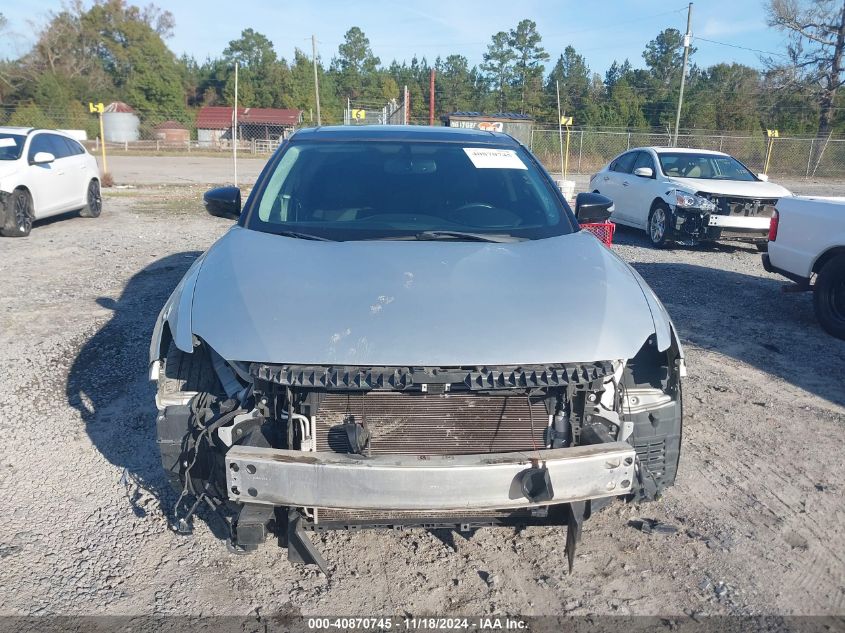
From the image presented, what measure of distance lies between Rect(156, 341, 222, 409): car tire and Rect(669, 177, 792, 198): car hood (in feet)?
29.6

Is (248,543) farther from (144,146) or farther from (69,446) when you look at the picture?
(144,146)

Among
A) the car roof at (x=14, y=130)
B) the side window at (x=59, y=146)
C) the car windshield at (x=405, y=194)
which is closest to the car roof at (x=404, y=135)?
the car windshield at (x=405, y=194)

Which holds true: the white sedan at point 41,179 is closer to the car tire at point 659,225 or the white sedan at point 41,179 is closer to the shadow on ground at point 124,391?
the shadow on ground at point 124,391

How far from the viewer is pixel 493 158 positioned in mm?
4211

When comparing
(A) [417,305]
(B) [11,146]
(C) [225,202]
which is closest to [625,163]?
(C) [225,202]

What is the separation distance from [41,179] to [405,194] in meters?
9.88

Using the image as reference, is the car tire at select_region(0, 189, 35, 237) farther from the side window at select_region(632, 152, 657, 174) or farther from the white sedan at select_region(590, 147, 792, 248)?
the side window at select_region(632, 152, 657, 174)

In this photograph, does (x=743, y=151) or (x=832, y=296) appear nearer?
(x=832, y=296)

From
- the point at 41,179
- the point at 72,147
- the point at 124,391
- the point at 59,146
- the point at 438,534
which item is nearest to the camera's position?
the point at 438,534

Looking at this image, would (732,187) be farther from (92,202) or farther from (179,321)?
(92,202)

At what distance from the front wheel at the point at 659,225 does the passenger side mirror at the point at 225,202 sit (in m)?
7.88

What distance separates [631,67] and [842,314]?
233 feet

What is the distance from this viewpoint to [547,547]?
10.4 feet

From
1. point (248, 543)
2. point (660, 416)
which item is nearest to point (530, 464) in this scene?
point (660, 416)
